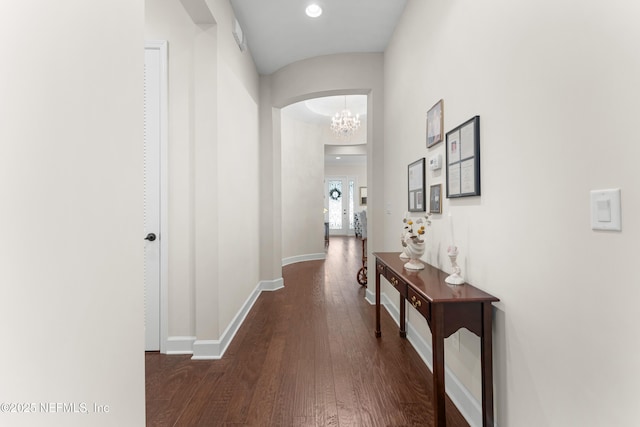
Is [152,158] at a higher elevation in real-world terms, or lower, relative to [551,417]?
higher

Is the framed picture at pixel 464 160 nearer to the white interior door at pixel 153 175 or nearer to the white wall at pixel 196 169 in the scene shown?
the white wall at pixel 196 169

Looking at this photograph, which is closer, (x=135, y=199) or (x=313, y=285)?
(x=135, y=199)

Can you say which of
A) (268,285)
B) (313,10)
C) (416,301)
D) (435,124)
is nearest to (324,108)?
(313,10)

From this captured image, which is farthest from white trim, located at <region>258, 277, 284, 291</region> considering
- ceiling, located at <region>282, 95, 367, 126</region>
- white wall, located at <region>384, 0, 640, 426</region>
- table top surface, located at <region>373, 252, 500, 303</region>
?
ceiling, located at <region>282, 95, 367, 126</region>

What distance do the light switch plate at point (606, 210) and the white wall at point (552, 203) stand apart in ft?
0.06

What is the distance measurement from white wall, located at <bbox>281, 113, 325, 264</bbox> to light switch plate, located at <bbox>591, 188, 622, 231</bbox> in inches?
213

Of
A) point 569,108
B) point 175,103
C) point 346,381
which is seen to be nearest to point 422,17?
point 569,108

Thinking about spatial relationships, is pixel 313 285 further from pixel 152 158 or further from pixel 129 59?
pixel 129 59

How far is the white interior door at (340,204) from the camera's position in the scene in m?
12.0

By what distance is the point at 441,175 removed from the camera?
198 centimetres

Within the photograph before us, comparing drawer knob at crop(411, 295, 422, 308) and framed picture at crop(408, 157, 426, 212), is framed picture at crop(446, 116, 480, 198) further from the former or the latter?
drawer knob at crop(411, 295, 422, 308)

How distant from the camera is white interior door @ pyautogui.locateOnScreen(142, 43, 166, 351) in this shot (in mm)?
2354

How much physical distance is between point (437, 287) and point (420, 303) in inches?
5.3

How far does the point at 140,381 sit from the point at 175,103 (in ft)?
6.89
